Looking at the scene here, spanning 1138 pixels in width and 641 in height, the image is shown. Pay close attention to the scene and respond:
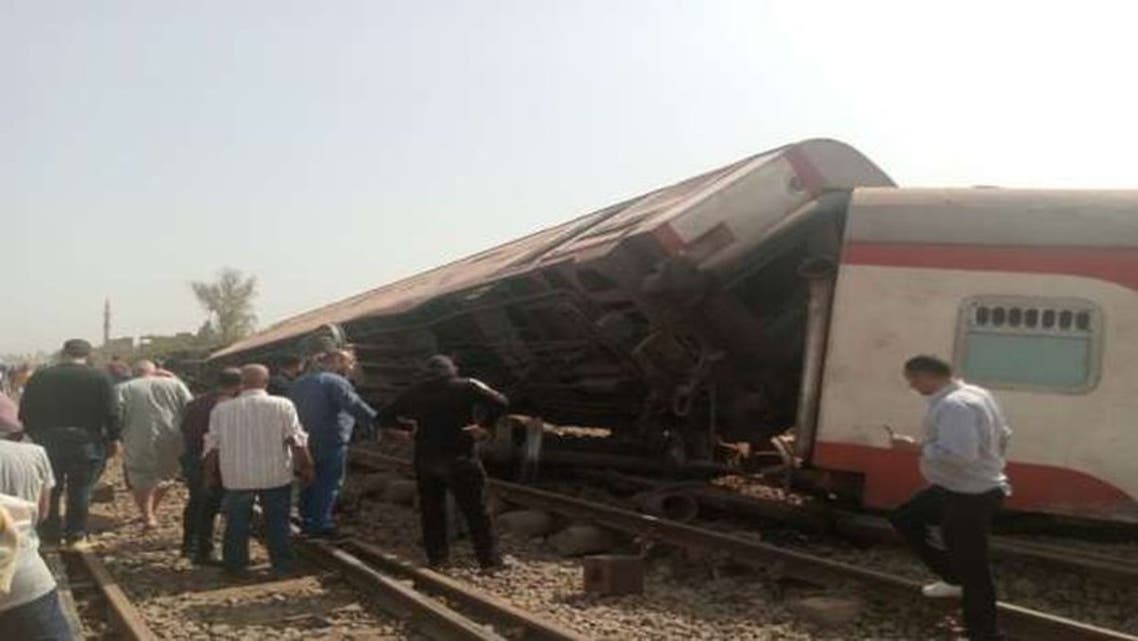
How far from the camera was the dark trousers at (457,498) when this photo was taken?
779cm

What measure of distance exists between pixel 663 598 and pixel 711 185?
3.91 metres

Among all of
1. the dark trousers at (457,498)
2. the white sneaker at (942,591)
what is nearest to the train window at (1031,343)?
the white sneaker at (942,591)

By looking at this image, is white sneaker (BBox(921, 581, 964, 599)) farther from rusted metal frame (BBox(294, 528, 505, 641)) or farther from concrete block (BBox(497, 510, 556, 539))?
concrete block (BBox(497, 510, 556, 539))

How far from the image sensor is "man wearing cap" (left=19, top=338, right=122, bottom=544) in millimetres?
9078

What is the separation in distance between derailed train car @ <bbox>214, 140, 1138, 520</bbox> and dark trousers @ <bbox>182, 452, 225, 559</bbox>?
3152mm

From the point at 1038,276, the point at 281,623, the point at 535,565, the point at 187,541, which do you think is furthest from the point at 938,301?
the point at 187,541

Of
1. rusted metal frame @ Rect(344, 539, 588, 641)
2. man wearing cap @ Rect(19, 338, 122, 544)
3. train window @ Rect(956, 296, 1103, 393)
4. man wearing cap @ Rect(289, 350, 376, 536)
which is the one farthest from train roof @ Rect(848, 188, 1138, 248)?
man wearing cap @ Rect(19, 338, 122, 544)

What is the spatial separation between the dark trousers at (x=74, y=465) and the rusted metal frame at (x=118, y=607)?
2.39 feet

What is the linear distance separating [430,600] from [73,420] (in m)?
4.06

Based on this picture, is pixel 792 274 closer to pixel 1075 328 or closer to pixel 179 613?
pixel 1075 328

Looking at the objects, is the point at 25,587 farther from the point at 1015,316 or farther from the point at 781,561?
the point at 1015,316

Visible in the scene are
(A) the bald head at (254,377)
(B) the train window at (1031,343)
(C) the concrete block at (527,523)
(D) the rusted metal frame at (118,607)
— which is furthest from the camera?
(C) the concrete block at (527,523)

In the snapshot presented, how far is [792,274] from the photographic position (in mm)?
9789

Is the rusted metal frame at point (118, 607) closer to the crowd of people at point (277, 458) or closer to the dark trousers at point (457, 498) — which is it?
the crowd of people at point (277, 458)
